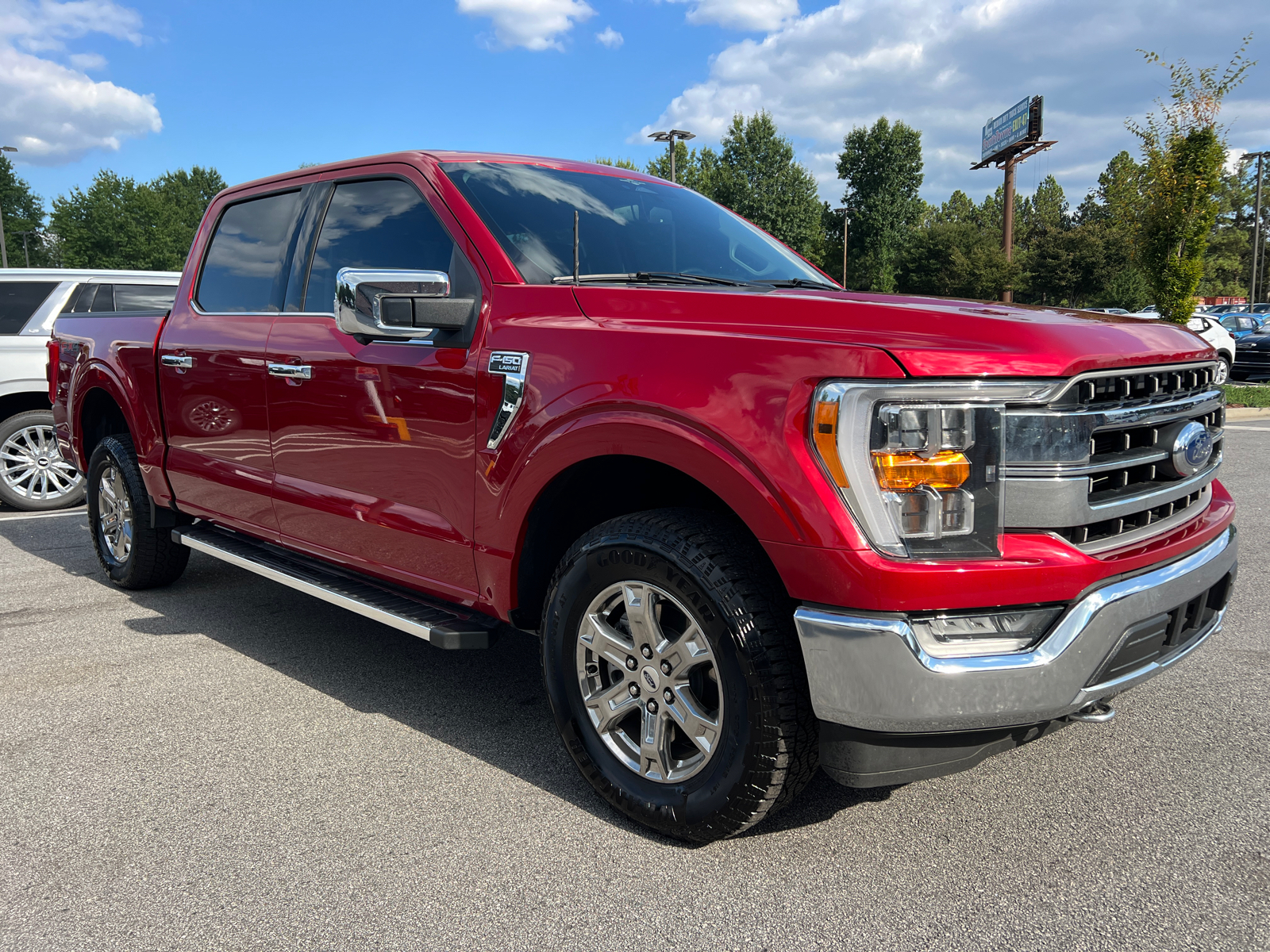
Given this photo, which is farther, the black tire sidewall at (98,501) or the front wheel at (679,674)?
the black tire sidewall at (98,501)

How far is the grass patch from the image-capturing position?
599 inches

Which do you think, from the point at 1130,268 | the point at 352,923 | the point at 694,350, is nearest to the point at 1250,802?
the point at 694,350

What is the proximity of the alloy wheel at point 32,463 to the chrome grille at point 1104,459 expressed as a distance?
7956mm

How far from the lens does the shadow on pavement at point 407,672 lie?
2969mm

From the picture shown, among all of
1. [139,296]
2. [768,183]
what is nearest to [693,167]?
[768,183]

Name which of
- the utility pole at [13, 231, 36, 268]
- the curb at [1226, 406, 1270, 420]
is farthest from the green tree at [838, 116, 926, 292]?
the utility pole at [13, 231, 36, 268]

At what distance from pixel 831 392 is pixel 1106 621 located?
0.83m

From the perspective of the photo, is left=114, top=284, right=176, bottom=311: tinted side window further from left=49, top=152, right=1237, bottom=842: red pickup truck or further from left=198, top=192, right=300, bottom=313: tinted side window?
left=49, top=152, right=1237, bottom=842: red pickup truck

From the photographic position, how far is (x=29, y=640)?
450cm

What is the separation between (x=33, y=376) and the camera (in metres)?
7.83

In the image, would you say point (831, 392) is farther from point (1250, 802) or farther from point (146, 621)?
point (146, 621)

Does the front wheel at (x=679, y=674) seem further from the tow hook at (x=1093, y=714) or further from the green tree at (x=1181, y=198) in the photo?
the green tree at (x=1181, y=198)

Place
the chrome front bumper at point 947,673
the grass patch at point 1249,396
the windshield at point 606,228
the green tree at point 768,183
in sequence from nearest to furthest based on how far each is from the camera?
the chrome front bumper at point 947,673
the windshield at point 606,228
the grass patch at point 1249,396
the green tree at point 768,183

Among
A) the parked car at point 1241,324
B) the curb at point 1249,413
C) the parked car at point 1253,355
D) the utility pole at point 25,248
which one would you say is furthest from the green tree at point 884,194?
the utility pole at point 25,248
